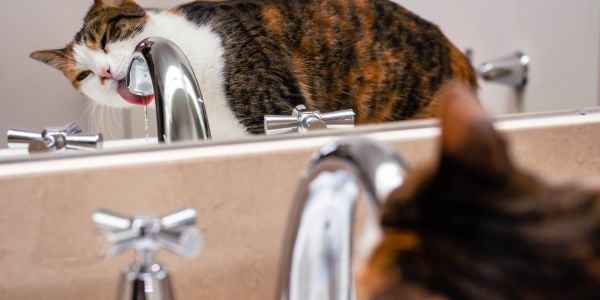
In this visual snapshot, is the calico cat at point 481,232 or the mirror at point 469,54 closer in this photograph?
the calico cat at point 481,232

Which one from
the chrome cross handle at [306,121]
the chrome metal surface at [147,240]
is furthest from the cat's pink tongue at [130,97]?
the chrome metal surface at [147,240]

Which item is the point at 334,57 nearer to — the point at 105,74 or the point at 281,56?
the point at 281,56

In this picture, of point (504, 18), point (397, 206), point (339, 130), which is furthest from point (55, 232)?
point (504, 18)

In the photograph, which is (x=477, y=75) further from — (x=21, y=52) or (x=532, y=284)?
(x=532, y=284)

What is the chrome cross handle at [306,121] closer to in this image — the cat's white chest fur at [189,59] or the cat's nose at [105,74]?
the cat's white chest fur at [189,59]

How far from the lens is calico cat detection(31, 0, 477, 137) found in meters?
0.61

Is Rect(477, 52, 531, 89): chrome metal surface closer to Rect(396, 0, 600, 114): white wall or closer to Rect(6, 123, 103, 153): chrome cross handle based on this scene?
Rect(396, 0, 600, 114): white wall

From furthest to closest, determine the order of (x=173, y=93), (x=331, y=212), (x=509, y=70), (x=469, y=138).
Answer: (x=509, y=70) < (x=173, y=93) < (x=331, y=212) < (x=469, y=138)

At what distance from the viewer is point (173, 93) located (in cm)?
56

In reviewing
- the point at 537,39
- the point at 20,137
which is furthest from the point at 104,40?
the point at 537,39

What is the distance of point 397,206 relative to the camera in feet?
0.71

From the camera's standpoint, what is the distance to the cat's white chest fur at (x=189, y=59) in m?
0.60

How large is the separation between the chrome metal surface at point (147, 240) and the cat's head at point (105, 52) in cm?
25

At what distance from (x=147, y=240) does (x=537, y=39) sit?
0.58 m
